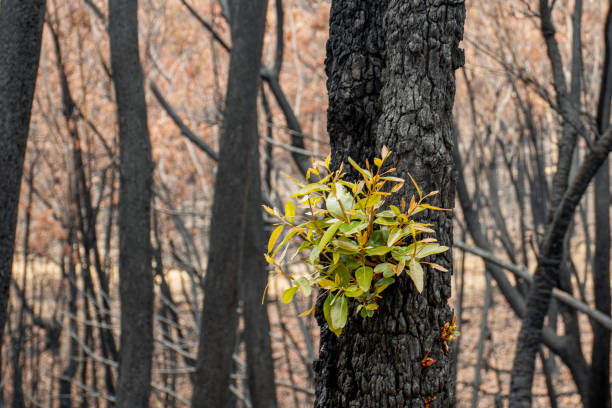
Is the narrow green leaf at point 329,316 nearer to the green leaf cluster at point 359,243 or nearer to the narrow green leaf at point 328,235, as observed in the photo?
the green leaf cluster at point 359,243

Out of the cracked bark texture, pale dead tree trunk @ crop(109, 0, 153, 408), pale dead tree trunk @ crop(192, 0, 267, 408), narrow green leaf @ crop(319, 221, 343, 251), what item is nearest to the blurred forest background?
pale dead tree trunk @ crop(192, 0, 267, 408)

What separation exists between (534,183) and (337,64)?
10.6 m

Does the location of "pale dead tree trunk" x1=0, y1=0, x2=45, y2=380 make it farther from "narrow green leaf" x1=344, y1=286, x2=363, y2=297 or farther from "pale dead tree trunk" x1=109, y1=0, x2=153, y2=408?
"narrow green leaf" x1=344, y1=286, x2=363, y2=297

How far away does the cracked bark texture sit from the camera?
176 cm

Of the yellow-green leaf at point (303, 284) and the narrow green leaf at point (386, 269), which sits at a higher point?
the narrow green leaf at point (386, 269)

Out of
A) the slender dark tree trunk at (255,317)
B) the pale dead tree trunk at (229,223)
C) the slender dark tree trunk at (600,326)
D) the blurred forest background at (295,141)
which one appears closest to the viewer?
the pale dead tree trunk at (229,223)

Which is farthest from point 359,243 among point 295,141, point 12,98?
Answer: point 295,141

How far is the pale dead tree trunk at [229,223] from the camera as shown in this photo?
545 centimetres

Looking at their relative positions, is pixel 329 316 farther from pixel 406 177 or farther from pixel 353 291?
pixel 406 177

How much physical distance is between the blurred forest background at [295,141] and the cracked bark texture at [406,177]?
2.95m

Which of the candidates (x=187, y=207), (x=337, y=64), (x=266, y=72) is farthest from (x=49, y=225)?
(x=337, y=64)

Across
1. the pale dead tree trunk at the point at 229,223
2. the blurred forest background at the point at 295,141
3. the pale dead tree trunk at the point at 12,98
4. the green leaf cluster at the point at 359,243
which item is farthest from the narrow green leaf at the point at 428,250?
the pale dead tree trunk at the point at 229,223

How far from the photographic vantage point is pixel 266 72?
7.17m

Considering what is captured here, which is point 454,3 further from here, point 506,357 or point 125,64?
point 506,357
